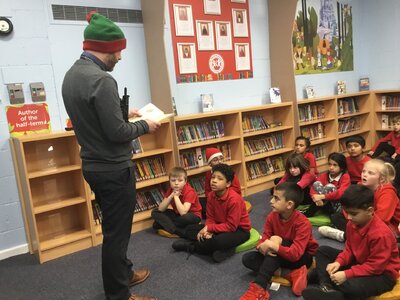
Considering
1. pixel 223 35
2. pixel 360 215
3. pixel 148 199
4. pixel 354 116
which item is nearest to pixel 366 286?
pixel 360 215

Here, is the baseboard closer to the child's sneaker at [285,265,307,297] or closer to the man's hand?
the man's hand

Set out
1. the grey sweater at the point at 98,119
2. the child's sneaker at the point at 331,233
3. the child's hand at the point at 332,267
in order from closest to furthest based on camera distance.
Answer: the grey sweater at the point at 98,119
the child's hand at the point at 332,267
the child's sneaker at the point at 331,233

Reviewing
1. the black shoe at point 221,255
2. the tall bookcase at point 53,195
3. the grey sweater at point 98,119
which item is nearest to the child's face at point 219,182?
the black shoe at point 221,255

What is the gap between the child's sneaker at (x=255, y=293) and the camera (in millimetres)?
2312

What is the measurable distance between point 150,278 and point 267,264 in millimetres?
916

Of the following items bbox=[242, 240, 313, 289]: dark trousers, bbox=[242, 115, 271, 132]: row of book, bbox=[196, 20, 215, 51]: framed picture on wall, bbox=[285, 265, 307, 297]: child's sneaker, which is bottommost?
bbox=[285, 265, 307, 297]: child's sneaker

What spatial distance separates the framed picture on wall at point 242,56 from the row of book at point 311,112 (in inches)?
42.9

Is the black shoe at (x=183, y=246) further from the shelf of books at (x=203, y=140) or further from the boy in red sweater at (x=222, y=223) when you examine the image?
the shelf of books at (x=203, y=140)

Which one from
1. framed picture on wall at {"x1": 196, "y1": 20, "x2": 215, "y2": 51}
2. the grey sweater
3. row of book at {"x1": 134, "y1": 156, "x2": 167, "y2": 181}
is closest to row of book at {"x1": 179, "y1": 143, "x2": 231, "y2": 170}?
row of book at {"x1": 134, "y1": 156, "x2": 167, "y2": 181}

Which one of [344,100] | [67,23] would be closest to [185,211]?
[67,23]

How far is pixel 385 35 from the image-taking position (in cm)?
609

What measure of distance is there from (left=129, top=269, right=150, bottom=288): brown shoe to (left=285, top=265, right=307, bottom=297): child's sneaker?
3.38ft

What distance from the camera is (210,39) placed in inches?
181

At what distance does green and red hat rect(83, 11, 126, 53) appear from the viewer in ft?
6.63
